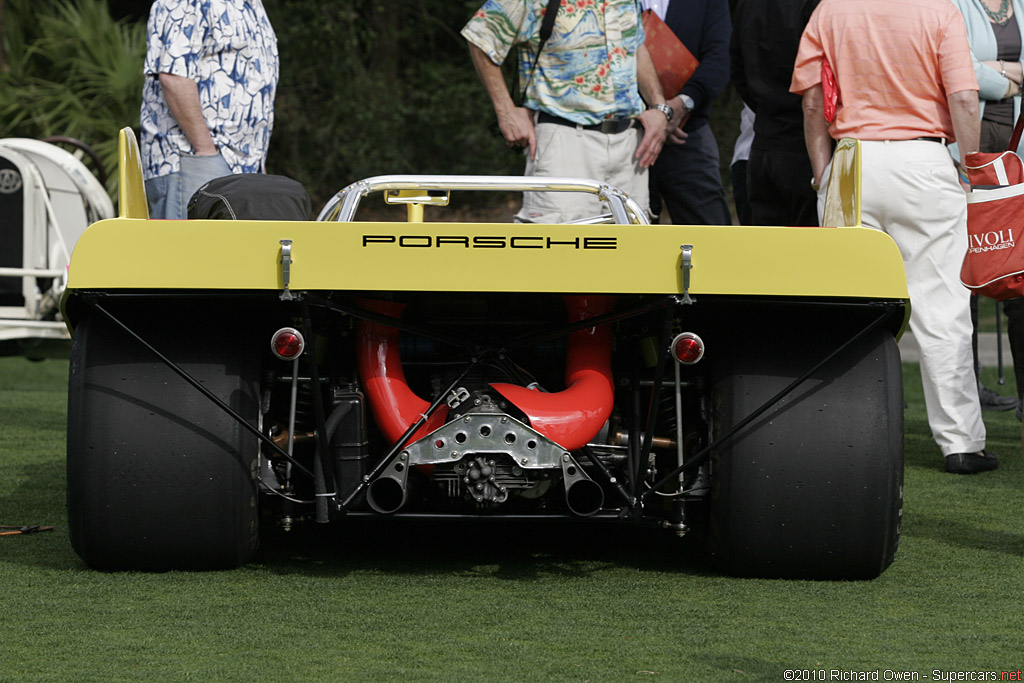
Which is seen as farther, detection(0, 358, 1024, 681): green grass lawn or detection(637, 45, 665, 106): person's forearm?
detection(637, 45, 665, 106): person's forearm

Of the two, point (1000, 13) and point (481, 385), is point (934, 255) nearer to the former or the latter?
point (1000, 13)

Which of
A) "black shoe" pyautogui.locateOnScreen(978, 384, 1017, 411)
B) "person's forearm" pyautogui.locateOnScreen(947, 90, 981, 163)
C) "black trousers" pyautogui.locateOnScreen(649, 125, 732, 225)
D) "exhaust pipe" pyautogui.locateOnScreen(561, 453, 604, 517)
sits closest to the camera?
"exhaust pipe" pyautogui.locateOnScreen(561, 453, 604, 517)

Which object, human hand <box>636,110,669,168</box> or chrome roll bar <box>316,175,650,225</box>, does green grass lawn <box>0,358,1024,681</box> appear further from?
human hand <box>636,110,669,168</box>

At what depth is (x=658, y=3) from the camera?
7.41 meters

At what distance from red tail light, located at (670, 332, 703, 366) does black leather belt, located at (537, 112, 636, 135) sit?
→ 103 inches

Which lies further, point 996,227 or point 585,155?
point 585,155

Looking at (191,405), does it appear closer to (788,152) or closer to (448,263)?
(448,263)

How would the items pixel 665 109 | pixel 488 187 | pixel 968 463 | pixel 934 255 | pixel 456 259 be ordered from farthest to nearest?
1. pixel 665 109
2. pixel 968 463
3. pixel 934 255
4. pixel 488 187
5. pixel 456 259

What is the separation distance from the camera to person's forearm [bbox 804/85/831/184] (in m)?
6.06

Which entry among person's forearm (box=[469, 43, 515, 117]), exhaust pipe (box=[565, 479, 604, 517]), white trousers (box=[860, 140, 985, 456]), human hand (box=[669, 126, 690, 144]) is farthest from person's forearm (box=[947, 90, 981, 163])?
exhaust pipe (box=[565, 479, 604, 517])

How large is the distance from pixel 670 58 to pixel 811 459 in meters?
3.75

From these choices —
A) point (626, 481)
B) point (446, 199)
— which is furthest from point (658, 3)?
point (626, 481)

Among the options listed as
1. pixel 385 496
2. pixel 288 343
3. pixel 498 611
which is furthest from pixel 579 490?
pixel 288 343

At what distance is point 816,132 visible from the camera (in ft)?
20.1
